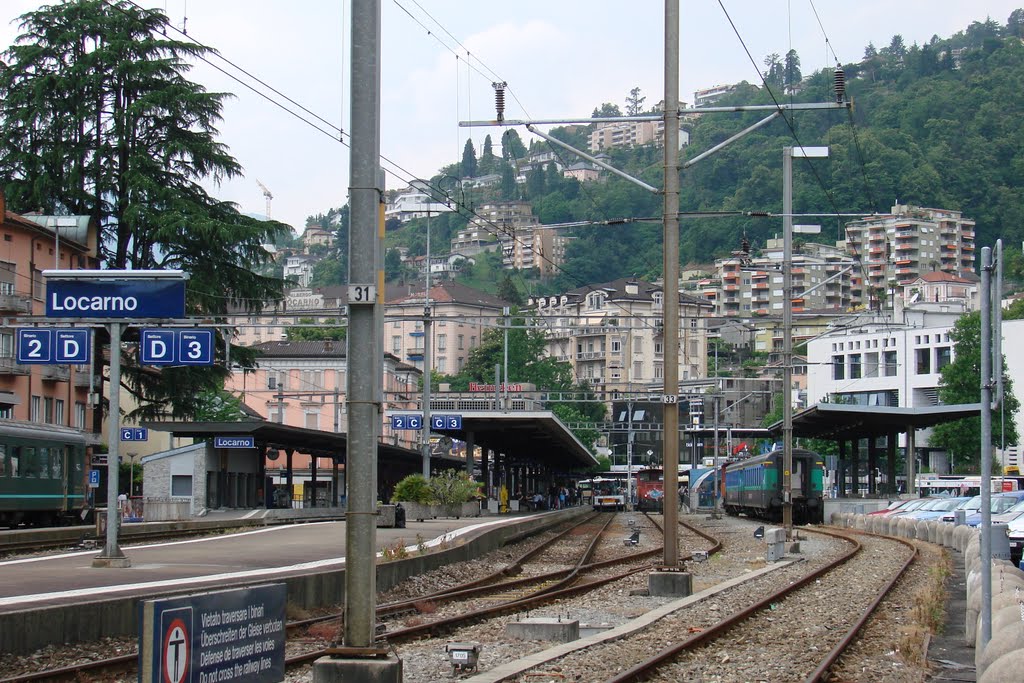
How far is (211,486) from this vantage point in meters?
49.3

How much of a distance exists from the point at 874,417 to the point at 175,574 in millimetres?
39024

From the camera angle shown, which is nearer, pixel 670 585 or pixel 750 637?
pixel 750 637

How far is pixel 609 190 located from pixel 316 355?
71.0m

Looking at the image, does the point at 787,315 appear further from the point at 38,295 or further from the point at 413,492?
the point at 38,295

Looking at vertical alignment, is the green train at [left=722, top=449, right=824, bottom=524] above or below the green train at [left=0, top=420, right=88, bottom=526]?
below

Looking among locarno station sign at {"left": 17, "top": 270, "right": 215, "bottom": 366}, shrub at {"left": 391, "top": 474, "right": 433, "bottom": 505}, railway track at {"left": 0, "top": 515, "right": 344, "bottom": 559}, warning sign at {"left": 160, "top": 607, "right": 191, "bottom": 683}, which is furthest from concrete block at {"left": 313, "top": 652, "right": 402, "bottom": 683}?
shrub at {"left": 391, "top": 474, "right": 433, "bottom": 505}

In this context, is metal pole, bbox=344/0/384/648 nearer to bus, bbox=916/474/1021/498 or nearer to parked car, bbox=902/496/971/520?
parked car, bbox=902/496/971/520

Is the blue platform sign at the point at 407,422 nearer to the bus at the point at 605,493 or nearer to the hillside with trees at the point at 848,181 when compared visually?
the bus at the point at 605,493

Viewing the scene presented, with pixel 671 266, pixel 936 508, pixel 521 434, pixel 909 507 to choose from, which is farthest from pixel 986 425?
pixel 521 434

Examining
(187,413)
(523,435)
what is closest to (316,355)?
(523,435)

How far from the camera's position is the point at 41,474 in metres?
38.7

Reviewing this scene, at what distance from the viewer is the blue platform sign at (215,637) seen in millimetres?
6680

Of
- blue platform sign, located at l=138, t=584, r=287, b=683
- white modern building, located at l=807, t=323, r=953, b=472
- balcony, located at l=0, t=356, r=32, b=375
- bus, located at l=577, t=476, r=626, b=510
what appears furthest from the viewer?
white modern building, located at l=807, t=323, r=953, b=472

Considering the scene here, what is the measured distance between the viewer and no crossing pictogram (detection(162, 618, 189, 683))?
22.0 feet
